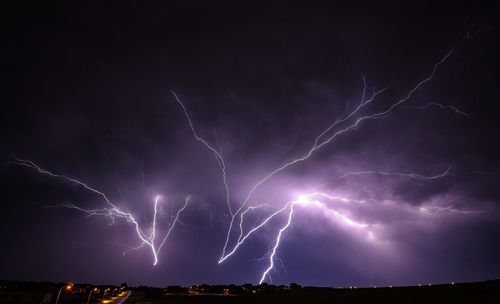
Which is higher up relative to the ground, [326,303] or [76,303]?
[326,303]

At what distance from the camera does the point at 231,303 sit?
92.0 feet

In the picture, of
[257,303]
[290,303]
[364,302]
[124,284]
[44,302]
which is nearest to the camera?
[44,302]

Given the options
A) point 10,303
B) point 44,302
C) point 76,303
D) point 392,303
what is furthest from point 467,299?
point 10,303

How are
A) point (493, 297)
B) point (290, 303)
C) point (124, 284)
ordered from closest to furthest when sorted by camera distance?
point (493, 297) < point (290, 303) < point (124, 284)

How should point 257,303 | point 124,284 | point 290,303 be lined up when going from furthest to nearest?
point 124,284 < point 257,303 < point 290,303

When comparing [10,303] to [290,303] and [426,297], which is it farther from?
[426,297]

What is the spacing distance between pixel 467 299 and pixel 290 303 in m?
13.9

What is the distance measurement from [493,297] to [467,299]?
52.7 inches

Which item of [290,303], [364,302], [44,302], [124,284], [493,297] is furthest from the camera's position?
[124,284]

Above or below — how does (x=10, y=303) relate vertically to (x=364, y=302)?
below

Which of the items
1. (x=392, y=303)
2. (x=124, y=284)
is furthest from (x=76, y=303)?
(x=124, y=284)

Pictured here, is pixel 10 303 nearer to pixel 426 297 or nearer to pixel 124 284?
pixel 426 297

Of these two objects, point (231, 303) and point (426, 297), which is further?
point (231, 303)

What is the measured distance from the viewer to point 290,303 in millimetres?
25375
